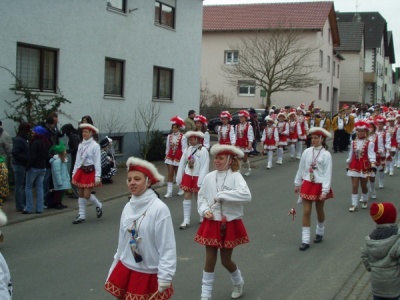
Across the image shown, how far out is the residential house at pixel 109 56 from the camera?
14.8m

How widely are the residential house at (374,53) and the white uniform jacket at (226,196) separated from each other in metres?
63.1

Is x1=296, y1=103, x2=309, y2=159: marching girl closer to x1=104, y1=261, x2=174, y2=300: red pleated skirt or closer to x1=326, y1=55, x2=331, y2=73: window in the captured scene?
x1=104, y1=261, x2=174, y2=300: red pleated skirt

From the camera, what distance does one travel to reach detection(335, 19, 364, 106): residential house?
60.8m

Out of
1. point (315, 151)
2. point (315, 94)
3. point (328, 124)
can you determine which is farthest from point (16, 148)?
point (315, 94)

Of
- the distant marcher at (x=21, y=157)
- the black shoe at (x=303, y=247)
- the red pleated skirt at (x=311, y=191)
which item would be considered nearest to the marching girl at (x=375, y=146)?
the red pleated skirt at (x=311, y=191)

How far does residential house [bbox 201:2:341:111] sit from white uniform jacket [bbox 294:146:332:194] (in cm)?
3244

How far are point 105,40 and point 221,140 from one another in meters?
5.17

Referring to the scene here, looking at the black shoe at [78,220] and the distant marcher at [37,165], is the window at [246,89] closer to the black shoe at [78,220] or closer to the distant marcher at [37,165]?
the distant marcher at [37,165]

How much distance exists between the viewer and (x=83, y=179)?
10648 millimetres

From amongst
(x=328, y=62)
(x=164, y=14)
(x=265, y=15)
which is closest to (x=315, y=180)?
(x=164, y=14)

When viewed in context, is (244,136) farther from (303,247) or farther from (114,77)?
A: (303,247)

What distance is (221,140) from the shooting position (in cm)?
1675

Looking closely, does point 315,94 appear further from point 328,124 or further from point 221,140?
point 221,140

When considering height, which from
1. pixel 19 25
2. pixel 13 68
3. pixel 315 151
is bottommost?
pixel 315 151
